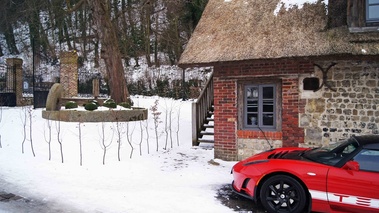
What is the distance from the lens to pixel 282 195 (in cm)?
491

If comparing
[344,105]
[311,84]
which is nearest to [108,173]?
[311,84]

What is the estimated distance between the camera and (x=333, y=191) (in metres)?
4.55

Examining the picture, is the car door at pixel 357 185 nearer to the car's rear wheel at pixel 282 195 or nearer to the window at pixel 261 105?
the car's rear wheel at pixel 282 195

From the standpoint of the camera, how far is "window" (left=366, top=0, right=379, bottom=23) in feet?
23.6

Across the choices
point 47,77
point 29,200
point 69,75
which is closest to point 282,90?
point 29,200

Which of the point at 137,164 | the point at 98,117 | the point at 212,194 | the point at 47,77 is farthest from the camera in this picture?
the point at 47,77

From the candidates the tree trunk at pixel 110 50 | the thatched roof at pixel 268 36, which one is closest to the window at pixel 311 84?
the thatched roof at pixel 268 36

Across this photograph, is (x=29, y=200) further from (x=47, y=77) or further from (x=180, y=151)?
(x=47, y=77)

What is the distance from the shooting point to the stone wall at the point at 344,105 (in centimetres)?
731

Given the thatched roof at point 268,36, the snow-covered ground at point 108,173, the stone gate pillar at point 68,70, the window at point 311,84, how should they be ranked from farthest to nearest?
the stone gate pillar at point 68,70
the window at point 311,84
the thatched roof at point 268,36
the snow-covered ground at point 108,173

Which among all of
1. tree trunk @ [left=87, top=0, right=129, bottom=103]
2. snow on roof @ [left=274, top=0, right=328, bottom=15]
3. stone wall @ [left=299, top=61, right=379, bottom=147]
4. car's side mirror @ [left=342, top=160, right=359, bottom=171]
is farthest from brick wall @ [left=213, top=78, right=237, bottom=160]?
tree trunk @ [left=87, top=0, right=129, bottom=103]

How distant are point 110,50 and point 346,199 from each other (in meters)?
12.4

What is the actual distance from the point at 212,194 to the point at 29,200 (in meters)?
3.12

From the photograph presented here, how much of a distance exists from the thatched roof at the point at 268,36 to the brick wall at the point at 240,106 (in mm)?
434
